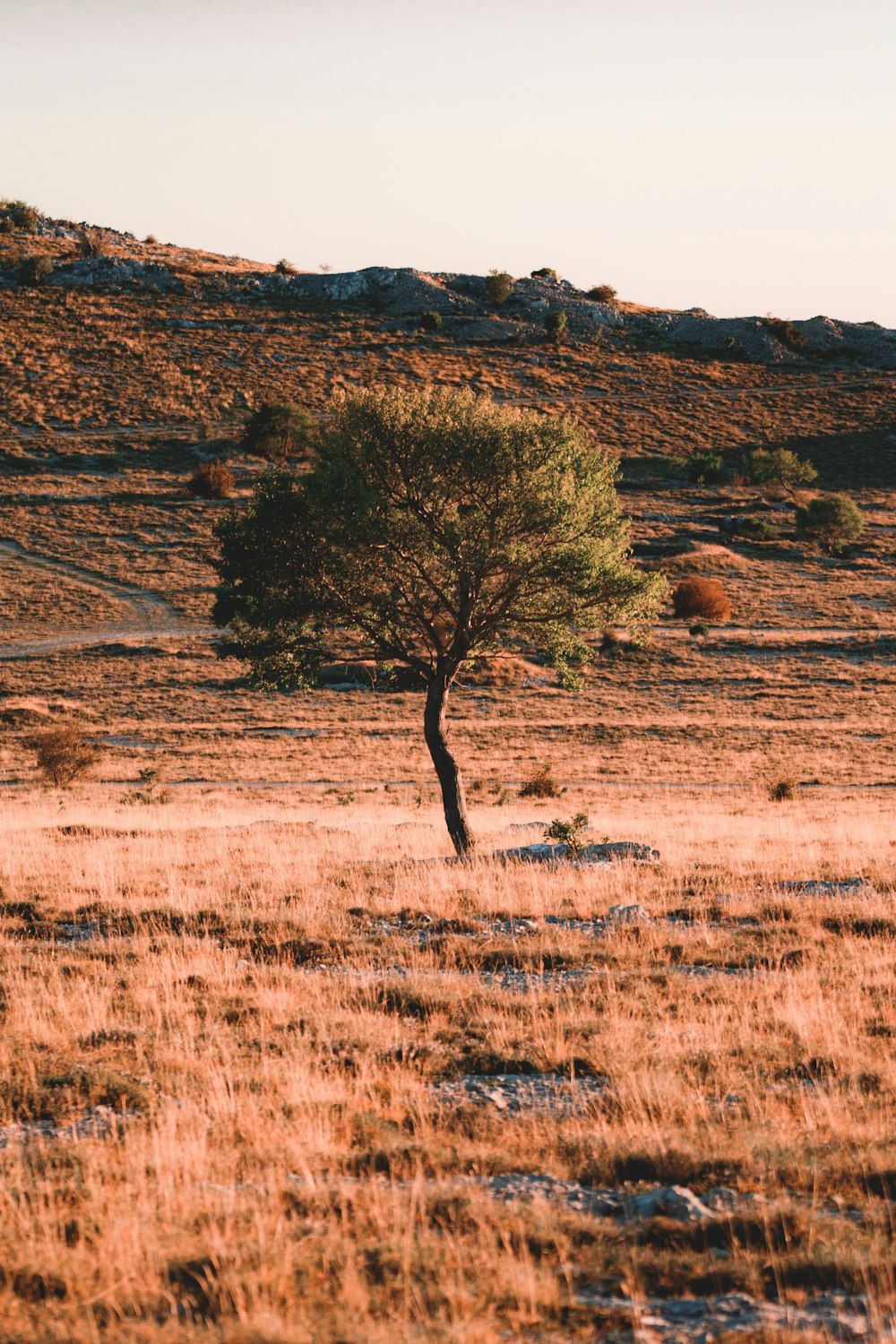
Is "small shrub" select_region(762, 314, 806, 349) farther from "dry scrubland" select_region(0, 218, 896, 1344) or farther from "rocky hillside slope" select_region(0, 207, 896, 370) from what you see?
"dry scrubland" select_region(0, 218, 896, 1344)

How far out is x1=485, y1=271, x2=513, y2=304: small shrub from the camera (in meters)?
130

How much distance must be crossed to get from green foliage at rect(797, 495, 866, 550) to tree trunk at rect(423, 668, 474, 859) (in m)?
64.2

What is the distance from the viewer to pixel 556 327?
12188 centimetres

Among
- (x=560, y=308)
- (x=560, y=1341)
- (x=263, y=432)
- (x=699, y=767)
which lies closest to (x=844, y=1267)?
(x=560, y=1341)

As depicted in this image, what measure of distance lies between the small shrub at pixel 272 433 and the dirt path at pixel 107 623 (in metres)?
20.7

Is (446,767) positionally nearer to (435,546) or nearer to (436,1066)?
(435,546)

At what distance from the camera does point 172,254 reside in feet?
461

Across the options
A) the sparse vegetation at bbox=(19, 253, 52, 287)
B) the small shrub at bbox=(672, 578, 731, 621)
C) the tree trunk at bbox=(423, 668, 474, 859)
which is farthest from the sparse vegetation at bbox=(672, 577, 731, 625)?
the sparse vegetation at bbox=(19, 253, 52, 287)

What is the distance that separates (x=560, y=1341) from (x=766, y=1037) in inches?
186

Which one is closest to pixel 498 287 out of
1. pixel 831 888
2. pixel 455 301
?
pixel 455 301

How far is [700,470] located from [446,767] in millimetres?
75700

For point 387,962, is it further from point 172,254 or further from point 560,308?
point 172,254

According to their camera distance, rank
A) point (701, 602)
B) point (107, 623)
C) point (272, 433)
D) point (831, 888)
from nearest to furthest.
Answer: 1. point (831, 888)
2. point (107, 623)
3. point (701, 602)
4. point (272, 433)

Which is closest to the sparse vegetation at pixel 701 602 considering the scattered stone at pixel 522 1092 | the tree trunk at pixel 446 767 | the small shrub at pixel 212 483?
the small shrub at pixel 212 483
